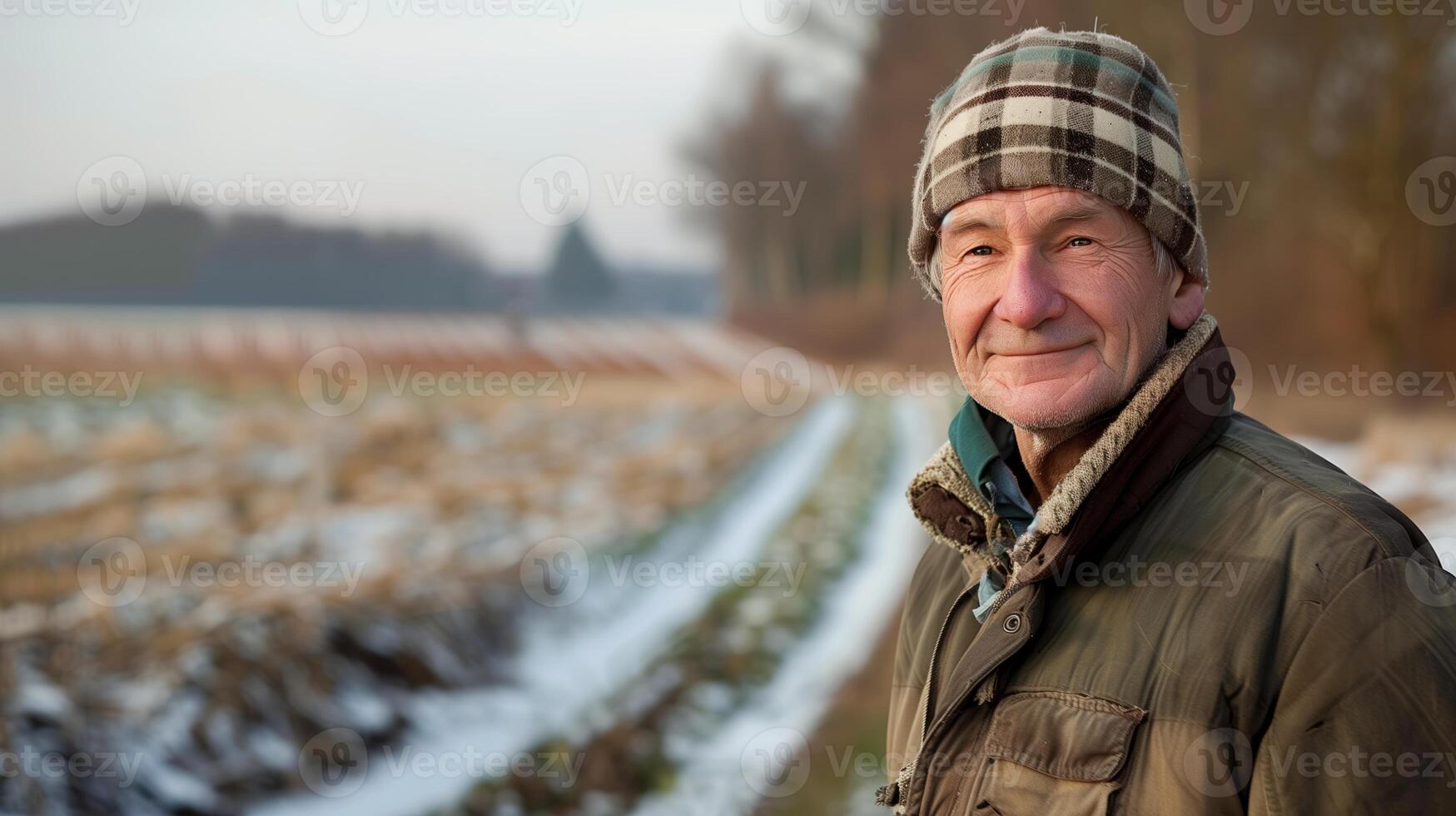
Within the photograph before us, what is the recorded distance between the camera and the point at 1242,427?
1430 millimetres

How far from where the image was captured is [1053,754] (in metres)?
1.32

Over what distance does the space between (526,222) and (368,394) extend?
1.98 m

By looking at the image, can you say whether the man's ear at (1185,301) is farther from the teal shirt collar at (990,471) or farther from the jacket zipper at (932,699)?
the jacket zipper at (932,699)

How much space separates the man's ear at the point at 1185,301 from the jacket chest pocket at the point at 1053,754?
59cm

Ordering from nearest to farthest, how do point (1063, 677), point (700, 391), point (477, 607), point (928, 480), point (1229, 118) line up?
1. point (1063, 677)
2. point (928, 480)
3. point (477, 607)
4. point (1229, 118)
5. point (700, 391)

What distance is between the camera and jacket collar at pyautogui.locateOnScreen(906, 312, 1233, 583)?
1.40 m

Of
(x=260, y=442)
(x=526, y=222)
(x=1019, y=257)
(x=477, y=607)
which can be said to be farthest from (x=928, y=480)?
(x=526, y=222)

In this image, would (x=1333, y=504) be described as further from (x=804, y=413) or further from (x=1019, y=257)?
(x=804, y=413)

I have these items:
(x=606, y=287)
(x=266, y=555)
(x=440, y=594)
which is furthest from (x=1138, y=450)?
(x=606, y=287)

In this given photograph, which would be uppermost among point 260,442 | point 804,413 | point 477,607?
point 804,413

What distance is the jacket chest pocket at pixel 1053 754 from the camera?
49.7 inches

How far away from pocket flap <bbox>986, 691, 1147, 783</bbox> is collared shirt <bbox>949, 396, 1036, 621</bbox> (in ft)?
0.71

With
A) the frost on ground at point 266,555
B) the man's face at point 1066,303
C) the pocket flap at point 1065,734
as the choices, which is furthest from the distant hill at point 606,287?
the pocket flap at point 1065,734

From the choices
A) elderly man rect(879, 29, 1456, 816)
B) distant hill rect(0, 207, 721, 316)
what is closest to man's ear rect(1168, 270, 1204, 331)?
elderly man rect(879, 29, 1456, 816)
